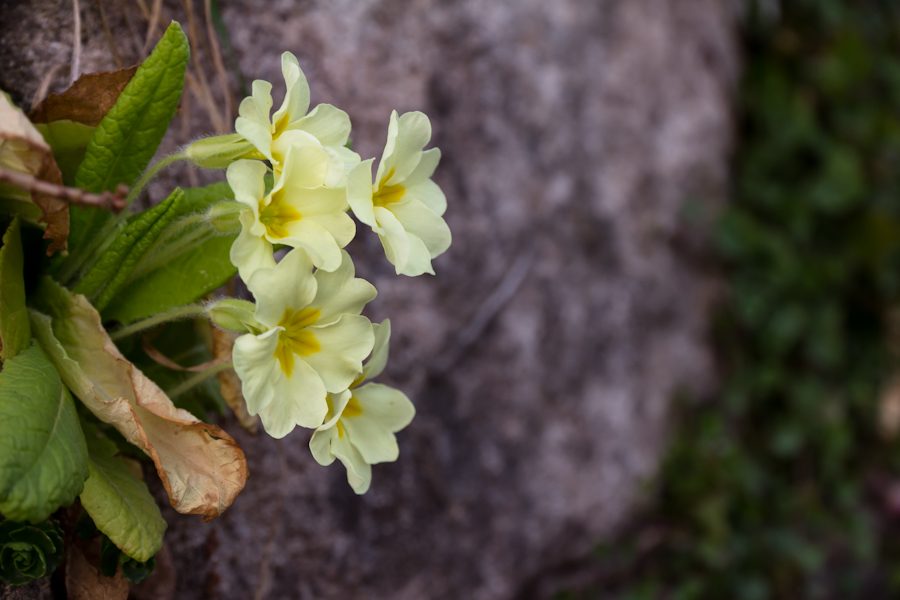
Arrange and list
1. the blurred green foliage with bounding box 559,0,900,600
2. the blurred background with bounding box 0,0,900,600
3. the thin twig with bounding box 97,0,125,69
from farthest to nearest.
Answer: the blurred green foliage with bounding box 559,0,900,600
the blurred background with bounding box 0,0,900,600
the thin twig with bounding box 97,0,125,69

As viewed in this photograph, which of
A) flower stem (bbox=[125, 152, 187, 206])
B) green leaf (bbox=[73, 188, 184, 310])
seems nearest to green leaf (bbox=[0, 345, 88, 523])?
green leaf (bbox=[73, 188, 184, 310])

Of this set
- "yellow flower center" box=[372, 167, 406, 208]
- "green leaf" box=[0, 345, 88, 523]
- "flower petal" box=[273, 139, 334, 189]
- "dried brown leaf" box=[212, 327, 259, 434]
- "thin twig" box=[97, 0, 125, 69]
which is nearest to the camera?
"green leaf" box=[0, 345, 88, 523]

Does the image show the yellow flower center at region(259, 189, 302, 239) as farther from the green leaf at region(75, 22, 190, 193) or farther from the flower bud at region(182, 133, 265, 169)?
the green leaf at region(75, 22, 190, 193)

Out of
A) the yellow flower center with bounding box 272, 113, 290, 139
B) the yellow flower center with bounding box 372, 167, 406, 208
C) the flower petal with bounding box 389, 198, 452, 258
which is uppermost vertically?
the yellow flower center with bounding box 272, 113, 290, 139

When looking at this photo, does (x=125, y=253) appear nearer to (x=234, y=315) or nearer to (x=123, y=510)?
(x=234, y=315)

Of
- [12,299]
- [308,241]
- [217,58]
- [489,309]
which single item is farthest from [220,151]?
[489,309]

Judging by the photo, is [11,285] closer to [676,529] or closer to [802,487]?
[676,529]

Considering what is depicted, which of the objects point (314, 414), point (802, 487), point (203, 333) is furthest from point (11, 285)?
point (802, 487)
